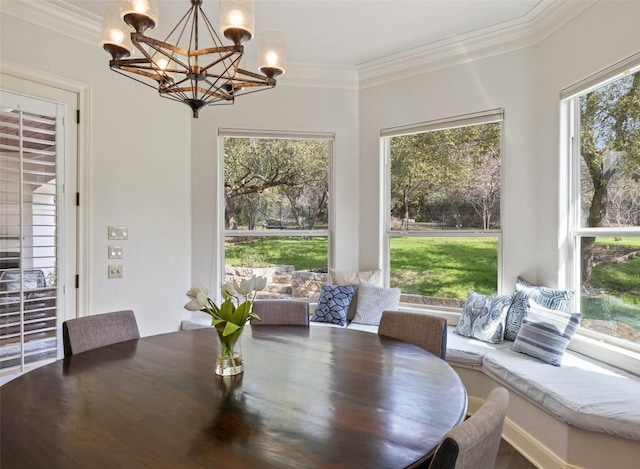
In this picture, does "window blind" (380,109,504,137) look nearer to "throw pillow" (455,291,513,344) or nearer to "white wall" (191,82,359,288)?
"white wall" (191,82,359,288)

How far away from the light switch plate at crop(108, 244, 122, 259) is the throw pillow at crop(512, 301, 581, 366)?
297 centimetres

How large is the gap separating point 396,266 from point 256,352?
7.53ft

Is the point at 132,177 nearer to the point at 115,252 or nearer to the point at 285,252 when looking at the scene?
the point at 115,252

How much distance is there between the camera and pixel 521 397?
7.52 ft

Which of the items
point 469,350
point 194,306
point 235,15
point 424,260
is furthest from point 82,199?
point 469,350

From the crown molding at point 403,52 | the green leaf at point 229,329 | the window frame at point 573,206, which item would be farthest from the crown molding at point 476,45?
the green leaf at point 229,329

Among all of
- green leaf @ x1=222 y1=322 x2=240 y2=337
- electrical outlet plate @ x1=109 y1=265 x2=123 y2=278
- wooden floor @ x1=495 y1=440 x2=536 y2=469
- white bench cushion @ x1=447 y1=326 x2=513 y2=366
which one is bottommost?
wooden floor @ x1=495 y1=440 x2=536 y2=469

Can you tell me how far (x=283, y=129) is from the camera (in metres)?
3.80

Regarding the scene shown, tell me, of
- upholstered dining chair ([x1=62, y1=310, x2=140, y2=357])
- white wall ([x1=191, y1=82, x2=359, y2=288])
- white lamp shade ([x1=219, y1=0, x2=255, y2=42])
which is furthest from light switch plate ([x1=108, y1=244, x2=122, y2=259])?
white lamp shade ([x1=219, y1=0, x2=255, y2=42])

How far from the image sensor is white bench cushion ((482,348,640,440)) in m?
1.80

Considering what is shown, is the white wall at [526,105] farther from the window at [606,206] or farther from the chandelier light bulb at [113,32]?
the chandelier light bulb at [113,32]

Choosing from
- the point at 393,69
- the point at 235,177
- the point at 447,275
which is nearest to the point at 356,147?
the point at 393,69

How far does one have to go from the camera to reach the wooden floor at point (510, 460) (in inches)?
86.9

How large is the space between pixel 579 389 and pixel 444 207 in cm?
186
